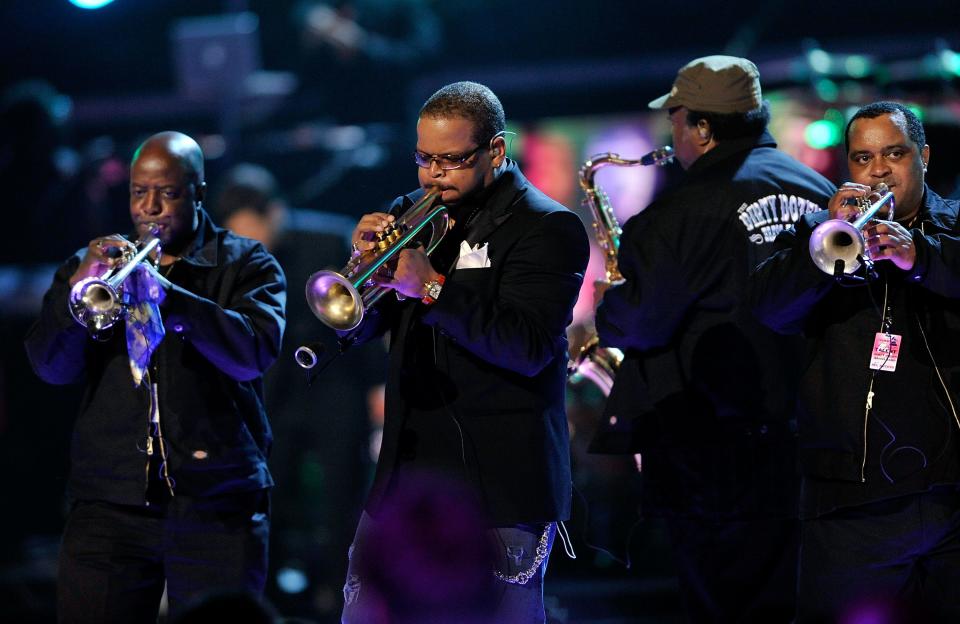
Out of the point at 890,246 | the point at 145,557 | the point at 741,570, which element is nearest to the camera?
the point at 890,246

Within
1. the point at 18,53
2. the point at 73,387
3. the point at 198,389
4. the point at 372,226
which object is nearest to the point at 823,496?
the point at 372,226

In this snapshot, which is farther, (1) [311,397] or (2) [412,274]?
(1) [311,397]

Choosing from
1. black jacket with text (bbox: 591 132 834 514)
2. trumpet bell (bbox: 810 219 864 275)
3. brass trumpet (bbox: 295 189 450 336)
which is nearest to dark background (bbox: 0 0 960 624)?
black jacket with text (bbox: 591 132 834 514)

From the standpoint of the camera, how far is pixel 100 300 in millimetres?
4570

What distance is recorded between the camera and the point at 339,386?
816cm

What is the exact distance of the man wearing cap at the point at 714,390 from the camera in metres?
5.22

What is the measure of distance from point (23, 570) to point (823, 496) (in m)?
5.92

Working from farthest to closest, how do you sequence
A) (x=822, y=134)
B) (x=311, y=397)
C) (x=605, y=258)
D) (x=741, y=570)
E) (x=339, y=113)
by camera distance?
(x=339, y=113) → (x=822, y=134) → (x=311, y=397) → (x=605, y=258) → (x=741, y=570)

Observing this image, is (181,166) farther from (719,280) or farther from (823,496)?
(823,496)

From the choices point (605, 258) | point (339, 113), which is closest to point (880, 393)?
point (605, 258)

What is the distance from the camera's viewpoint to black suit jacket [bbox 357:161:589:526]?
410 centimetres

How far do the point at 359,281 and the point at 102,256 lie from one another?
1.10m

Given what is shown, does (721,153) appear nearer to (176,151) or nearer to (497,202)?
(497,202)

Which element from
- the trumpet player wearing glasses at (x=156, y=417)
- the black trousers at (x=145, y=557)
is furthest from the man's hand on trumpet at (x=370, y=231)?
the black trousers at (x=145, y=557)
